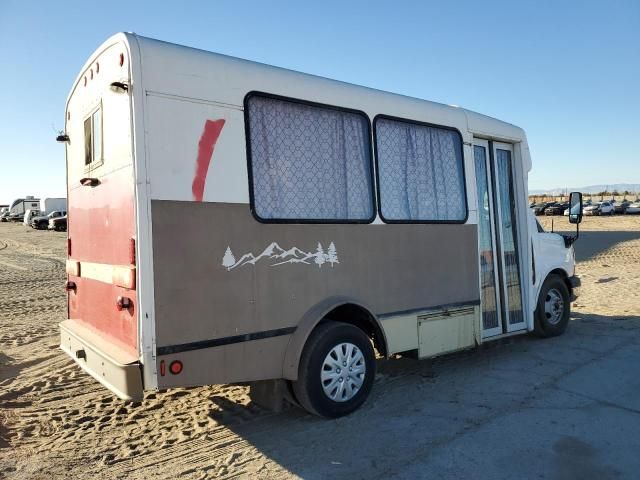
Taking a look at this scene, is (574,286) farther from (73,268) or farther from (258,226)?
(73,268)

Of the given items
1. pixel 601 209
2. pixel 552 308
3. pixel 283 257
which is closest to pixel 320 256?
pixel 283 257

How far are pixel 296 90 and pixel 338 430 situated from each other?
9.14 ft

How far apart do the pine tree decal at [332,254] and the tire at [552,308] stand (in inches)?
148

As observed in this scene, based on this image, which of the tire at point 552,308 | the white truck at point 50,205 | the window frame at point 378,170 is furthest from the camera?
the white truck at point 50,205

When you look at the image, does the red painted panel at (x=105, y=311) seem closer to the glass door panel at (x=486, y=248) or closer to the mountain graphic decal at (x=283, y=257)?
the mountain graphic decal at (x=283, y=257)

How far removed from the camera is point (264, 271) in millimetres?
4070

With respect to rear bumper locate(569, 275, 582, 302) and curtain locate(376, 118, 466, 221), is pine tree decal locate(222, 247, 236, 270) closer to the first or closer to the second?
curtain locate(376, 118, 466, 221)

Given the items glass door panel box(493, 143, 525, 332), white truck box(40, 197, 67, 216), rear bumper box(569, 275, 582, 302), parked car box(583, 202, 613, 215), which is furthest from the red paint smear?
parked car box(583, 202, 613, 215)

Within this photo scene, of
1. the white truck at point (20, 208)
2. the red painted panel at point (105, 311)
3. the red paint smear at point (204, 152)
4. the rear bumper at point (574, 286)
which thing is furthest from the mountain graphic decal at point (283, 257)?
the white truck at point (20, 208)

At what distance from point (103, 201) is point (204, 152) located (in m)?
1.07

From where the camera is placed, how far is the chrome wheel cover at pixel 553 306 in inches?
282

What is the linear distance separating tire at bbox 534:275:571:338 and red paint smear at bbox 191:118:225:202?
16.6 ft

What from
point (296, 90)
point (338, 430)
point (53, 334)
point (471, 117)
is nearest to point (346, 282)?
point (338, 430)

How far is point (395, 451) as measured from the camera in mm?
3844
